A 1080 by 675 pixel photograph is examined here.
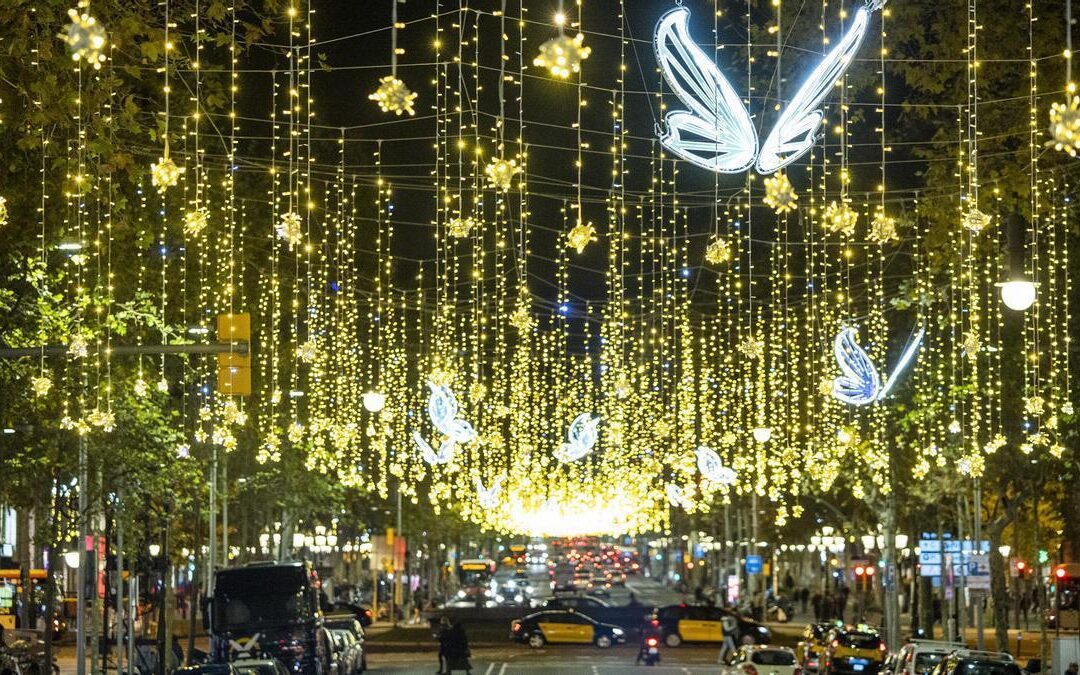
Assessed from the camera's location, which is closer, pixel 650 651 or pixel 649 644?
pixel 649 644

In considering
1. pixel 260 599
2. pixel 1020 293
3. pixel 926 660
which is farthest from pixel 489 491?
pixel 1020 293

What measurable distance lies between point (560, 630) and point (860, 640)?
20.3m

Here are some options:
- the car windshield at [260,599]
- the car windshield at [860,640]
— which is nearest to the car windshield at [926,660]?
the car windshield at [860,640]

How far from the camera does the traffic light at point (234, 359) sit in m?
24.7

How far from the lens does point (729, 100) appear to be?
567 inches

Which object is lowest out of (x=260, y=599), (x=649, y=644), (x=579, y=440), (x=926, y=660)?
(x=649, y=644)

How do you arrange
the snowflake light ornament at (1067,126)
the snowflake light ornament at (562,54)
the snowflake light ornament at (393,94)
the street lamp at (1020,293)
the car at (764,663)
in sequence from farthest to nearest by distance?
the car at (764,663) → the street lamp at (1020,293) → the snowflake light ornament at (393,94) → the snowflake light ornament at (1067,126) → the snowflake light ornament at (562,54)

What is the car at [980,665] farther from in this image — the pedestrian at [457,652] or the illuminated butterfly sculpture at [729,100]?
the pedestrian at [457,652]

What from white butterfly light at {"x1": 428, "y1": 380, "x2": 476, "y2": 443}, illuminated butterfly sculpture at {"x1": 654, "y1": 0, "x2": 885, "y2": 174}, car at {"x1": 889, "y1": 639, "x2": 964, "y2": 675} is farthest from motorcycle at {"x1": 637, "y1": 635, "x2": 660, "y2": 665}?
illuminated butterfly sculpture at {"x1": 654, "y1": 0, "x2": 885, "y2": 174}

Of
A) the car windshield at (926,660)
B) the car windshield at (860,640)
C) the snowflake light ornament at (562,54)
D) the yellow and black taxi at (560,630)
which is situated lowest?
the yellow and black taxi at (560,630)

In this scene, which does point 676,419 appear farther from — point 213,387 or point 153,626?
point 153,626

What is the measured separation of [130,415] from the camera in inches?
1220

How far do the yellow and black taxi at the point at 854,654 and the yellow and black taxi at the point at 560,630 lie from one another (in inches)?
760

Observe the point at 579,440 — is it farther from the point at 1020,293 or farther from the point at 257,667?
the point at 1020,293
